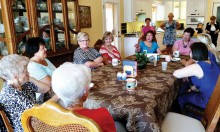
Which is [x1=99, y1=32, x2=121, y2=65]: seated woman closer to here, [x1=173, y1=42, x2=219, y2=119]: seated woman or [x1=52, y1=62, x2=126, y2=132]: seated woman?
[x1=173, y1=42, x2=219, y2=119]: seated woman

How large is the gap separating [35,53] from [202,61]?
169 centimetres

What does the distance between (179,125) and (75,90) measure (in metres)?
1.03

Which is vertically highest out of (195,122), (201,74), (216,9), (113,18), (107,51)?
(216,9)

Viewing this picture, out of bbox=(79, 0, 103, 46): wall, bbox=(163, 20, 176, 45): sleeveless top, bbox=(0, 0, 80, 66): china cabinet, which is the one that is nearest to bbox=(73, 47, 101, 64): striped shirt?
bbox=(0, 0, 80, 66): china cabinet

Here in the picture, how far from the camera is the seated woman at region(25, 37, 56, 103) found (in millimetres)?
1990

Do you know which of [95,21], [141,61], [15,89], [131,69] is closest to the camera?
[15,89]

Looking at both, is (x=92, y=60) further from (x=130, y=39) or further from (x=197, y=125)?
(x=130, y=39)

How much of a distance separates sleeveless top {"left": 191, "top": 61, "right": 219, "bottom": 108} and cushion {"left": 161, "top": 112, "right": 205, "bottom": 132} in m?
0.36

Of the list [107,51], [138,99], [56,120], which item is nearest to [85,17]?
[107,51]

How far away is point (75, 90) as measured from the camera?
0.94 meters

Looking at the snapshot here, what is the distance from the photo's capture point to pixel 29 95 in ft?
4.57

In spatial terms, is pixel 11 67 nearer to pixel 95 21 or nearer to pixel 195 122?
pixel 195 122

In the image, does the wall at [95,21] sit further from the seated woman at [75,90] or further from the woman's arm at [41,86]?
the seated woman at [75,90]

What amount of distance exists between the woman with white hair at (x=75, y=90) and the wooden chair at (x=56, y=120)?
0.40ft
